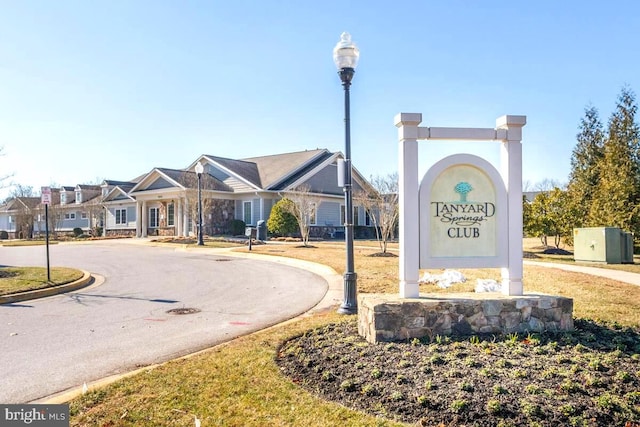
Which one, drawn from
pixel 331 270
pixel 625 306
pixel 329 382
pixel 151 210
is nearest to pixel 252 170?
pixel 151 210

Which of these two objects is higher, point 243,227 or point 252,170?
point 252,170

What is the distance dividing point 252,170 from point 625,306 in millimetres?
29904

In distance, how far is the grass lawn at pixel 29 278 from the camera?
10492 mm

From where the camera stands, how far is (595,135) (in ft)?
100

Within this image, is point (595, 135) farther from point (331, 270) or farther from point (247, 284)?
point (247, 284)

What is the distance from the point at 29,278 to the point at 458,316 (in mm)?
10879

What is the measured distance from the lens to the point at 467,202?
6301mm

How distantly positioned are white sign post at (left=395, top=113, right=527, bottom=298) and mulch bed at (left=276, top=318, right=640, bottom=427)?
1110 millimetres

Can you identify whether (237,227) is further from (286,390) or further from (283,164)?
(286,390)

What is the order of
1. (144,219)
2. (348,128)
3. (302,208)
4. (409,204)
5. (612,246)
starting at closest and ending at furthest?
(409,204), (348,128), (612,246), (302,208), (144,219)

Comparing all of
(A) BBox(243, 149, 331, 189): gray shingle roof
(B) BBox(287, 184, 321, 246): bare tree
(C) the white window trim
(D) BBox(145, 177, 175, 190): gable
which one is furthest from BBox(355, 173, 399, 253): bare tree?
(C) the white window trim

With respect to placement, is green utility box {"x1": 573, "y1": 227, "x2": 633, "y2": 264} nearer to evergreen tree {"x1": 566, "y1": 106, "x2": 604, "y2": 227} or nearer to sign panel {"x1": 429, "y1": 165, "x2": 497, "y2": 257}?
evergreen tree {"x1": 566, "y1": 106, "x2": 604, "y2": 227}

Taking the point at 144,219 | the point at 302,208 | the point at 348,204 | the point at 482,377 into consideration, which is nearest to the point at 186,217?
the point at 144,219

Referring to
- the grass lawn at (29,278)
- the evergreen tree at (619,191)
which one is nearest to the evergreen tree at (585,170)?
the evergreen tree at (619,191)
